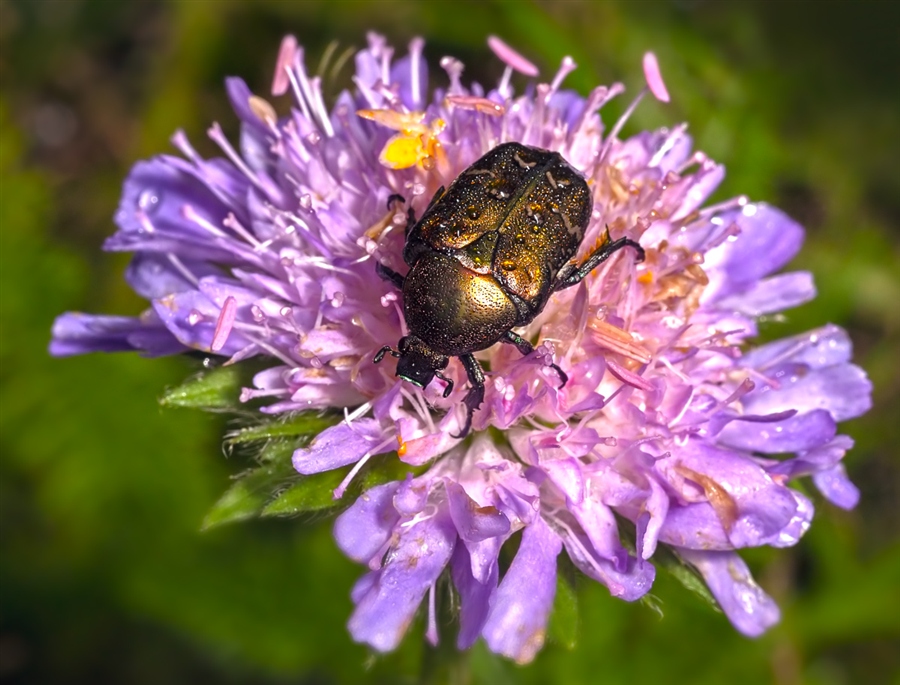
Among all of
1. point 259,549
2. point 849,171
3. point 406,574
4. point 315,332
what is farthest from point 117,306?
point 849,171

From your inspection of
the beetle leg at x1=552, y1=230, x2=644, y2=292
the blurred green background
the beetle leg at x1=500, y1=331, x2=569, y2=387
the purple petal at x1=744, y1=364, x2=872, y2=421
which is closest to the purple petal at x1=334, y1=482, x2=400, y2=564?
the beetle leg at x1=500, y1=331, x2=569, y2=387

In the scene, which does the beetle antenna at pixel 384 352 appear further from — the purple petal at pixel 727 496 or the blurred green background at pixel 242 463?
the blurred green background at pixel 242 463

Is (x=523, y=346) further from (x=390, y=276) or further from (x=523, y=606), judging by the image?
(x=523, y=606)

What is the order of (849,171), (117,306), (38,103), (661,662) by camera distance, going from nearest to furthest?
(661,662) → (117,306) → (849,171) → (38,103)

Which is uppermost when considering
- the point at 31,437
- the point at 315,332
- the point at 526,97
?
the point at 526,97

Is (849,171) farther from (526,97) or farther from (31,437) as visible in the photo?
(31,437)

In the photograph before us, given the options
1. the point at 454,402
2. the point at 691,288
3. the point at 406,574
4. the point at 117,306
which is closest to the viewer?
the point at 406,574

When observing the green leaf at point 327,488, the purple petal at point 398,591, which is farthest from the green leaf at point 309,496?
the purple petal at point 398,591

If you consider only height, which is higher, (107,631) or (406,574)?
(406,574)
